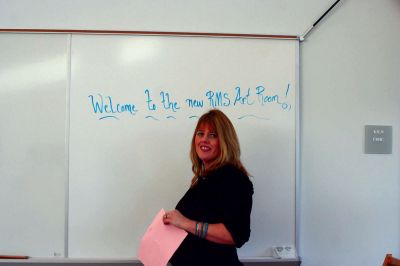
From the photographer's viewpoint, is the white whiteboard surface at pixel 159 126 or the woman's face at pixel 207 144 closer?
the woman's face at pixel 207 144

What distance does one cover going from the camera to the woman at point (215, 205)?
1074 millimetres

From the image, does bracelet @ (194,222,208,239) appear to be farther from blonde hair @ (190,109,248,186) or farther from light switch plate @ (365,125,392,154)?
light switch plate @ (365,125,392,154)

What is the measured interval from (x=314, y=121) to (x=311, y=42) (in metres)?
0.47

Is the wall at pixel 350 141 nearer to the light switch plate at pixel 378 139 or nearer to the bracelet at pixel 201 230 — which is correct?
the light switch plate at pixel 378 139

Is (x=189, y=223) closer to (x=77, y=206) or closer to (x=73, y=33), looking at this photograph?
(x=77, y=206)

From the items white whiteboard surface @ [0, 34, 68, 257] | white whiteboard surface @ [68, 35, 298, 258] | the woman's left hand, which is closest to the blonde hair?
the woman's left hand

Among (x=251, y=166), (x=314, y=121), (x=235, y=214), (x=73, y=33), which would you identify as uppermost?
(x=73, y=33)

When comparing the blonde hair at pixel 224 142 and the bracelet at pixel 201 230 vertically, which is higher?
the blonde hair at pixel 224 142

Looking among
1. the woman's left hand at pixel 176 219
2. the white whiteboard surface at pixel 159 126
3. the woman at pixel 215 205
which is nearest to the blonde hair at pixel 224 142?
the woman at pixel 215 205

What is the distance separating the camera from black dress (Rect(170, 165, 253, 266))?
107 cm

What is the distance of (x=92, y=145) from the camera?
1.64m

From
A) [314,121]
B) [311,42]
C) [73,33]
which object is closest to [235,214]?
[314,121]

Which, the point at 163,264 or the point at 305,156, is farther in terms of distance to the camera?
the point at 305,156

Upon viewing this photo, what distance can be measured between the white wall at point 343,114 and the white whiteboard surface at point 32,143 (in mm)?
933
